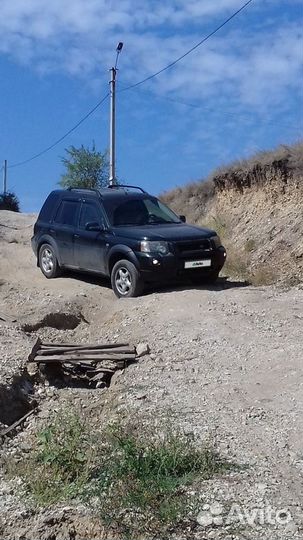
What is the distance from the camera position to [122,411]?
7918 mm

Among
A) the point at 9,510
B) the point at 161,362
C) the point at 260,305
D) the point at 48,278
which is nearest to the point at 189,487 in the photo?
the point at 9,510

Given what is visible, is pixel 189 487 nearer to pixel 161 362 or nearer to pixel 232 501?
pixel 232 501

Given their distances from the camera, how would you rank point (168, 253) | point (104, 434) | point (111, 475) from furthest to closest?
1. point (168, 253)
2. point (104, 434)
3. point (111, 475)

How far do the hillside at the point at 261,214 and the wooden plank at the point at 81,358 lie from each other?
6.08 metres

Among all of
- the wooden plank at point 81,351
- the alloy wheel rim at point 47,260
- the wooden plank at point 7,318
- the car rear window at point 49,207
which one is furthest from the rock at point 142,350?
the car rear window at point 49,207

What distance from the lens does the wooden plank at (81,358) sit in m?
9.27

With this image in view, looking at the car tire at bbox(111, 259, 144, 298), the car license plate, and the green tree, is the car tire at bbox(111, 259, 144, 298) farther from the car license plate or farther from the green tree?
the green tree

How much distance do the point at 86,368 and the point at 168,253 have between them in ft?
11.9

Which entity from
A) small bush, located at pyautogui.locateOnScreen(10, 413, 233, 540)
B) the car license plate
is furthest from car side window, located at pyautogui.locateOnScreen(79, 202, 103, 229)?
small bush, located at pyautogui.locateOnScreen(10, 413, 233, 540)

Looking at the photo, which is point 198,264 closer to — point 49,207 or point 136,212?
point 136,212

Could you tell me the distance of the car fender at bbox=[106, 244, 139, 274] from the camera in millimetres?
12748

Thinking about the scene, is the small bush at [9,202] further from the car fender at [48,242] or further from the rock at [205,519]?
the rock at [205,519]

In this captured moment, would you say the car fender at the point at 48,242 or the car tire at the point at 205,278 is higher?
the car fender at the point at 48,242

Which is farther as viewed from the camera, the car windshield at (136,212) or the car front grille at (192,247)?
the car windshield at (136,212)
